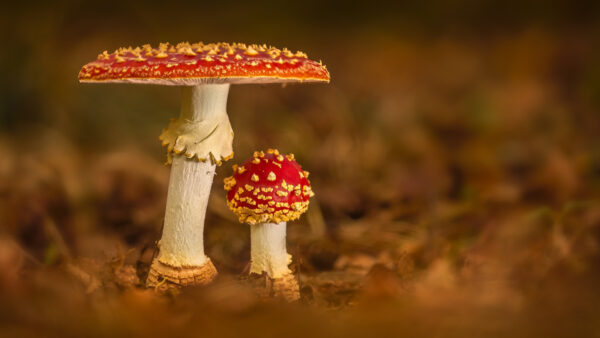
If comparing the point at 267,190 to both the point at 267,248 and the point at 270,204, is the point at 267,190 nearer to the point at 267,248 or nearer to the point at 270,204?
the point at 270,204

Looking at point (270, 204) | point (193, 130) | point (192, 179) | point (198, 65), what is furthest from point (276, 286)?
point (198, 65)

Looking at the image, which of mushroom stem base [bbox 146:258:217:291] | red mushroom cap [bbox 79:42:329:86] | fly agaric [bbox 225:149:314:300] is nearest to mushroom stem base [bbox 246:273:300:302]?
fly agaric [bbox 225:149:314:300]

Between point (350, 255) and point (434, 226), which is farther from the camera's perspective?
point (434, 226)

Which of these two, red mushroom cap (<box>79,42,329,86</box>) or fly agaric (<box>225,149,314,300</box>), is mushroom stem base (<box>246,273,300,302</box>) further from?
red mushroom cap (<box>79,42,329,86</box>)

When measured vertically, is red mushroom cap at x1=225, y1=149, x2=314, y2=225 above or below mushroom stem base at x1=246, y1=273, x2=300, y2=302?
above

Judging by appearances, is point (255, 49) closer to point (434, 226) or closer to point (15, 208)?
point (434, 226)

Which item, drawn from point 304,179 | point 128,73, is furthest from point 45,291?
point 304,179

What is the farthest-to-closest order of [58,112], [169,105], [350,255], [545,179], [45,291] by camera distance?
1. [169,105]
2. [545,179]
3. [58,112]
4. [350,255]
5. [45,291]

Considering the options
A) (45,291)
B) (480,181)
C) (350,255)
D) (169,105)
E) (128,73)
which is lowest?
(45,291)
